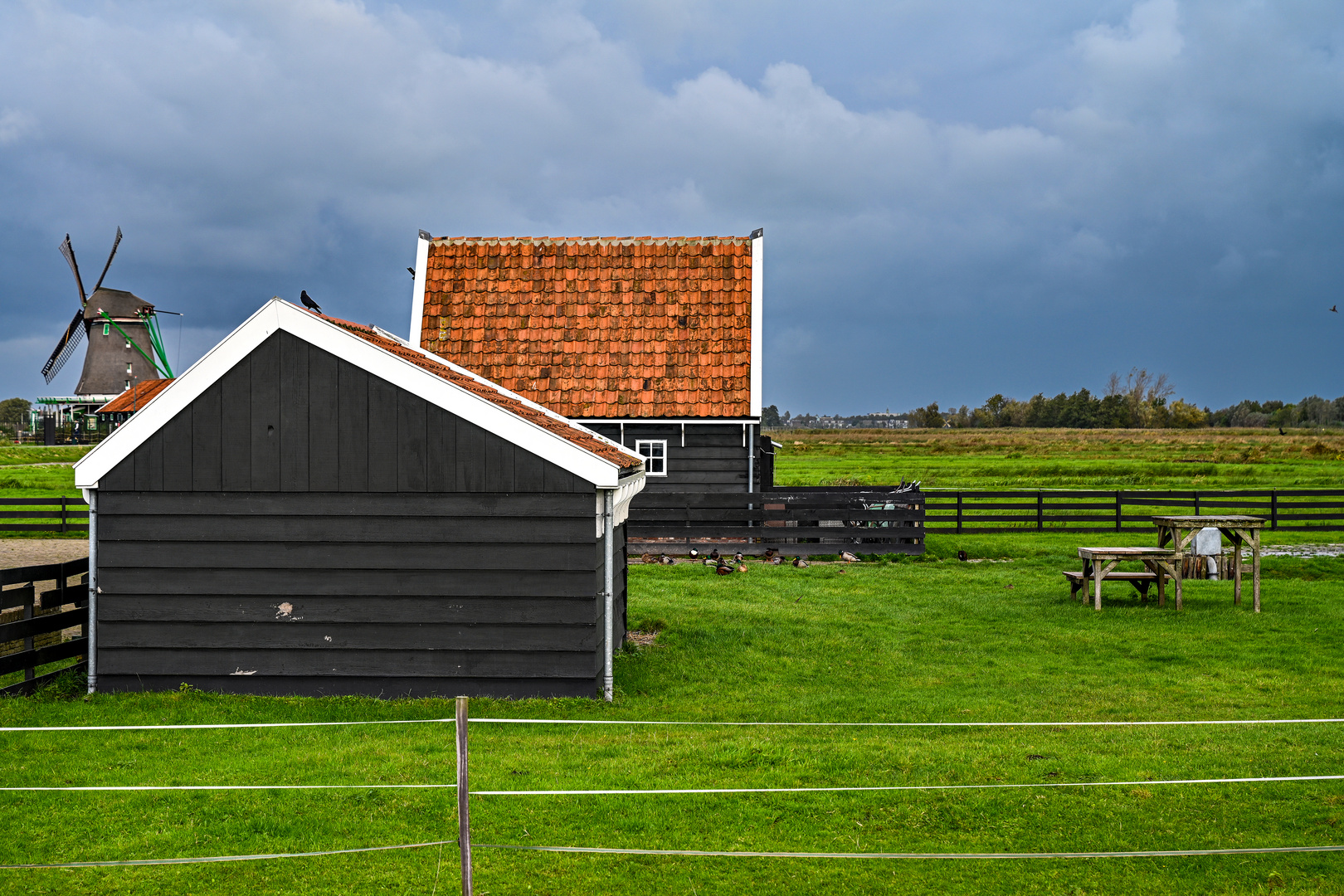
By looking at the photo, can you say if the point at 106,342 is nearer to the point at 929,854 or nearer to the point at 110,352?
the point at 110,352

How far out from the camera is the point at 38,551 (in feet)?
74.6

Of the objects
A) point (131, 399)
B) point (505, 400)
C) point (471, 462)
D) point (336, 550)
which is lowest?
point (336, 550)

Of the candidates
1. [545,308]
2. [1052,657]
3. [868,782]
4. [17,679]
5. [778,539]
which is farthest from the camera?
[545,308]

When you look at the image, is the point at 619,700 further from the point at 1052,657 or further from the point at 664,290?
the point at 664,290

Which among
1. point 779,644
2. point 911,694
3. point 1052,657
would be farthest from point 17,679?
point 1052,657

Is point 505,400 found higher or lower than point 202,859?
higher

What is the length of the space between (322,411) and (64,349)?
8861 cm

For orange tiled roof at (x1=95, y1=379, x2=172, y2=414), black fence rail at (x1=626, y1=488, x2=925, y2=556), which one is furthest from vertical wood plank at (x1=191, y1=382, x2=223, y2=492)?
orange tiled roof at (x1=95, y1=379, x2=172, y2=414)

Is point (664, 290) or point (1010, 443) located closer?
point (664, 290)

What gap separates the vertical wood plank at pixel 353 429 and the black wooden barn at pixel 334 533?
2 centimetres

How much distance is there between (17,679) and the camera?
1035cm

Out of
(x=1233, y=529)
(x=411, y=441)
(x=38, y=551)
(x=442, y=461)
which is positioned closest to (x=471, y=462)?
(x=442, y=461)

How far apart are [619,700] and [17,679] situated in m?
6.27

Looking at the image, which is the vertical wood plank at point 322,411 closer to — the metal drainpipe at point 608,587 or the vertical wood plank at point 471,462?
the vertical wood plank at point 471,462
